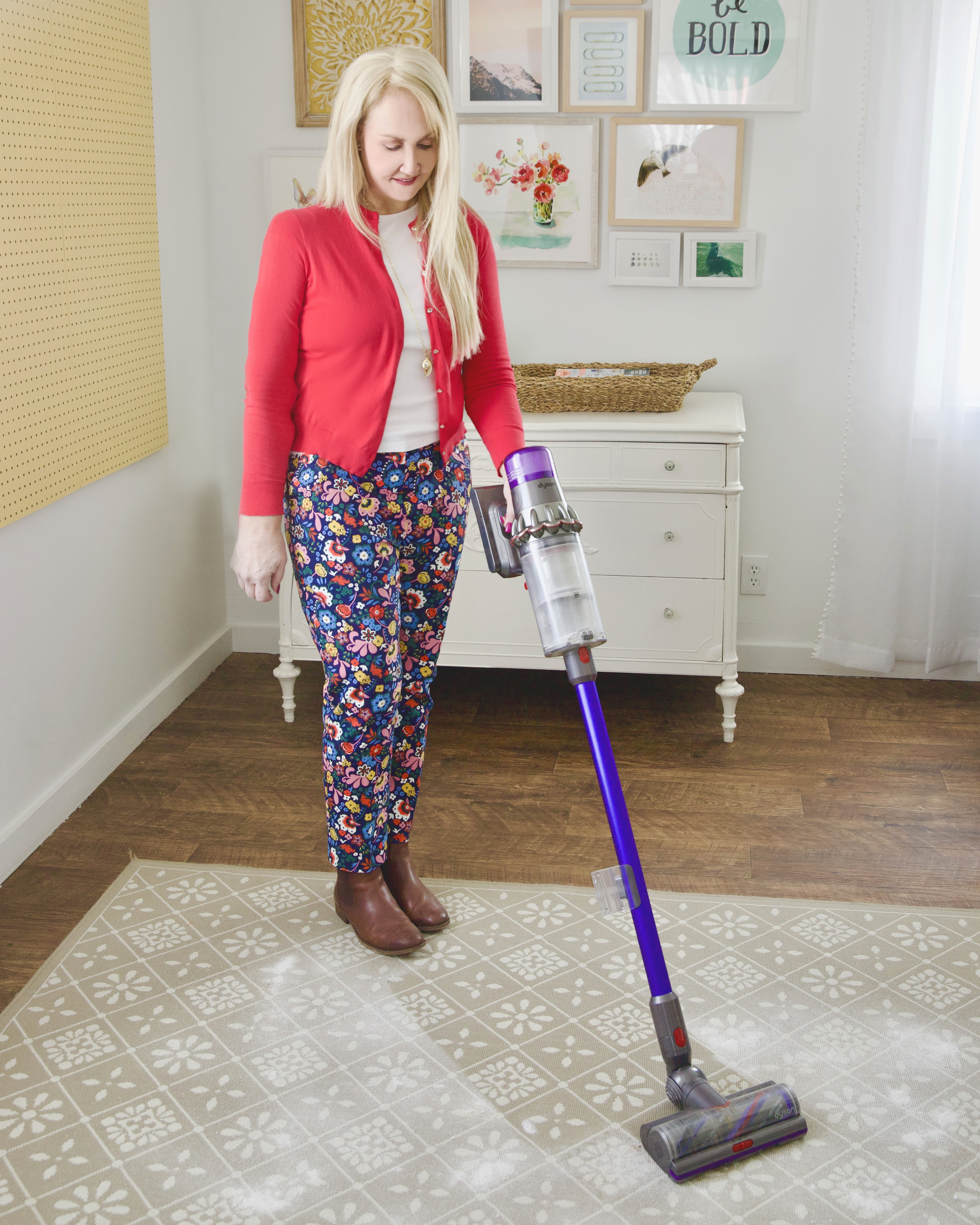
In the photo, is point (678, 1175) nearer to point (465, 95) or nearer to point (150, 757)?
point (150, 757)

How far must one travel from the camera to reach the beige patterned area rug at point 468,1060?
1487mm

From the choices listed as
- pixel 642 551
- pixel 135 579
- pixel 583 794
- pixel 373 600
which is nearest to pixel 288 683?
pixel 135 579

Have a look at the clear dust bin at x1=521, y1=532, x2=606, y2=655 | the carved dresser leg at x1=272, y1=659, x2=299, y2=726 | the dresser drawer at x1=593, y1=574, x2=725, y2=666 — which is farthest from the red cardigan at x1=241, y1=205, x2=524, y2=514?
the carved dresser leg at x1=272, y1=659, x2=299, y2=726

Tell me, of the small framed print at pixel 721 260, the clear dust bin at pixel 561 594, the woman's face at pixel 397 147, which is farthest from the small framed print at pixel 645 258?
the clear dust bin at pixel 561 594

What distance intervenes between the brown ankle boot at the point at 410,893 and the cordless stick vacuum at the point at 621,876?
0.57 metres

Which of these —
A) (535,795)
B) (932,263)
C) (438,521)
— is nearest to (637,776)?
(535,795)

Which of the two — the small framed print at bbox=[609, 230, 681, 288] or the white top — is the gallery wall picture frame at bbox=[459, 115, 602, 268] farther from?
the white top

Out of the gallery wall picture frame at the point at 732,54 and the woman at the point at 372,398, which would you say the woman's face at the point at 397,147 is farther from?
the gallery wall picture frame at the point at 732,54

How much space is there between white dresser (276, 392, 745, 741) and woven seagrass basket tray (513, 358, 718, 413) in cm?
2

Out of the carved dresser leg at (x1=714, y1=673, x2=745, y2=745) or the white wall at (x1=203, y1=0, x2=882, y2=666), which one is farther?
the white wall at (x1=203, y1=0, x2=882, y2=666)

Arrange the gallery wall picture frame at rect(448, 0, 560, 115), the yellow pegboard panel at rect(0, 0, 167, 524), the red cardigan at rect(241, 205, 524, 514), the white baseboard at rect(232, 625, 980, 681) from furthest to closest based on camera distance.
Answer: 1. the white baseboard at rect(232, 625, 980, 681)
2. the gallery wall picture frame at rect(448, 0, 560, 115)
3. the yellow pegboard panel at rect(0, 0, 167, 524)
4. the red cardigan at rect(241, 205, 524, 514)

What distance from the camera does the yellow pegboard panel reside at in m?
2.15

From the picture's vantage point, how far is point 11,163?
6.98 feet

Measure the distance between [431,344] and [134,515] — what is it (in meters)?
1.24
